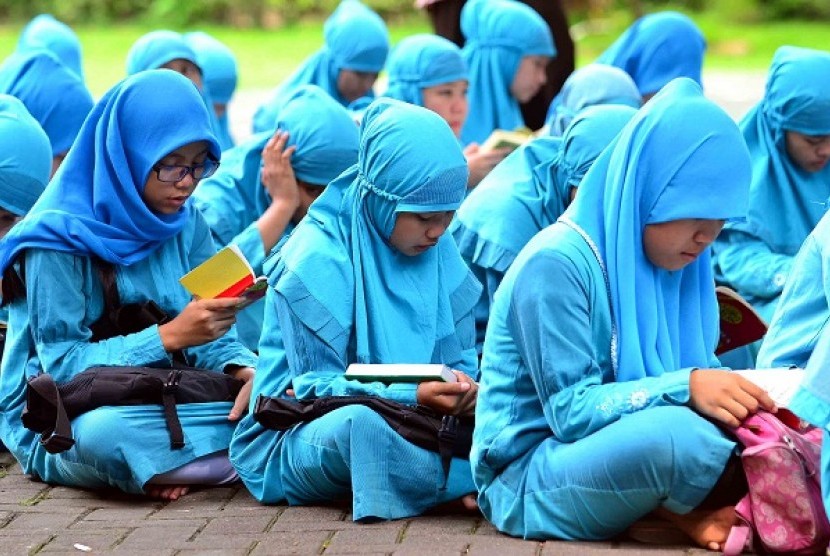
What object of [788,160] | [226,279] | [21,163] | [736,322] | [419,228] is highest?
[21,163]

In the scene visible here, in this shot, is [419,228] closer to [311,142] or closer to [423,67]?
[311,142]

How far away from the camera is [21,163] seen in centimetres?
580

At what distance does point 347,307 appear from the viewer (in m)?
4.84

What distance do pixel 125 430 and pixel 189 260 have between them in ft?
2.54

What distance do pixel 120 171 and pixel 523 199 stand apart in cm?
158

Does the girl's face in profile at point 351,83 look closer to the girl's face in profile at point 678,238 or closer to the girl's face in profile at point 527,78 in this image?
the girl's face in profile at point 527,78

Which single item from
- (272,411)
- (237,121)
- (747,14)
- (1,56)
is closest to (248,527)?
(272,411)

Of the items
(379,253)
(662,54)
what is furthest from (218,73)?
(379,253)

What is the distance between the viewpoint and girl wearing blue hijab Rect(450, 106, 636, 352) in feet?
18.9

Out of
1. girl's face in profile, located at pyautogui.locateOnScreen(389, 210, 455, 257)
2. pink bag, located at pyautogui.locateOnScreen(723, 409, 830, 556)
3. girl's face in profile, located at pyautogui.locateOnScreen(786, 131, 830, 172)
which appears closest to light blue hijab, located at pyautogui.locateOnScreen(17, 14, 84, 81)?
girl's face in profile, located at pyautogui.locateOnScreen(786, 131, 830, 172)

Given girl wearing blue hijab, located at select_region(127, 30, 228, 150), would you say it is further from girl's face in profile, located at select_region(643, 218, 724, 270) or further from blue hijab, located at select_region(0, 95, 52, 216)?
girl's face in profile, located at select_region(643, 218, 724, 270)

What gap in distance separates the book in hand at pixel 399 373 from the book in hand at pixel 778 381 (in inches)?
34.3

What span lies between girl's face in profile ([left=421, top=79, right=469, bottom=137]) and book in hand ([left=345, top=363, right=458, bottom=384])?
3.67 metres

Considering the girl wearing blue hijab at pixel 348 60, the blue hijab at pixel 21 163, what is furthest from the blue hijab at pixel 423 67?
the blue hijab at pixel 21 163
